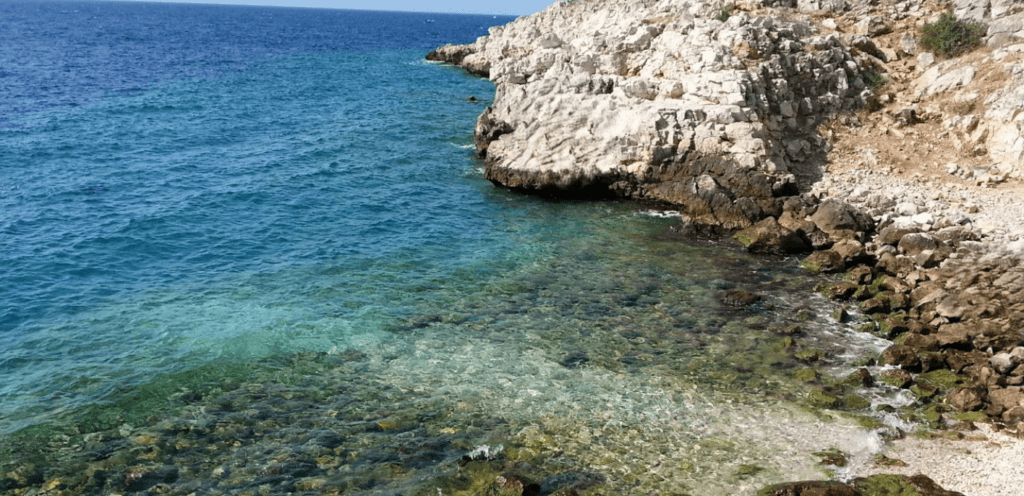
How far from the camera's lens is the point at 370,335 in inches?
957

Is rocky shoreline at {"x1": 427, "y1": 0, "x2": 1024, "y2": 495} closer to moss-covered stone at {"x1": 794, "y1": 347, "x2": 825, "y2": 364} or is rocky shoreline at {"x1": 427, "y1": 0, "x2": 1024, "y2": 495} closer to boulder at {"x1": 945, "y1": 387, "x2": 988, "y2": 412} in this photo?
boulder at {"x1": 945, "y1": 387, "x2": 988, "y2": 412}

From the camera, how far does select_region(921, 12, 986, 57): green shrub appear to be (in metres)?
41.3

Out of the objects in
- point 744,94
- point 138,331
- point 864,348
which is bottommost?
point 138,331

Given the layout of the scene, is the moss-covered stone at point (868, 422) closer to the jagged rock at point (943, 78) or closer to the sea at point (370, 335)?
the sea at point (370, 335)

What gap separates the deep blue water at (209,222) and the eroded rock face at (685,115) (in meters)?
4.67

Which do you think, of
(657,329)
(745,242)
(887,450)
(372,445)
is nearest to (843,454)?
(887,450)

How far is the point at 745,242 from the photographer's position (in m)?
31.8

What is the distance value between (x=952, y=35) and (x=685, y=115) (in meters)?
18.9

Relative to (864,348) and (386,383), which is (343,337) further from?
(864,348)

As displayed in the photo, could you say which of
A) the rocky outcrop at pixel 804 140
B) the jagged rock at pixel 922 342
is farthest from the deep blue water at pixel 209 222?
the jagged rock at pixel 922 342

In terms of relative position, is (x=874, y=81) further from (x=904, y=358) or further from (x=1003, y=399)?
(x=1003, y=399)

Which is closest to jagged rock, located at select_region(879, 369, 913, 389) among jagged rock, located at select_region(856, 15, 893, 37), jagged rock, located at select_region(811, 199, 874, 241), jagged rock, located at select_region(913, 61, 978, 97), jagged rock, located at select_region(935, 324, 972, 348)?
jagged rock, located at select_region(935, 324, 972, 348)

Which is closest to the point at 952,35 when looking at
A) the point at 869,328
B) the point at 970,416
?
the point at 869,328

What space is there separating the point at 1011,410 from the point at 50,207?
40873 mm
